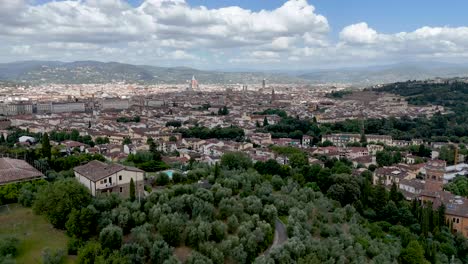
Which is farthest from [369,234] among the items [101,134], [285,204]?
[101,134]

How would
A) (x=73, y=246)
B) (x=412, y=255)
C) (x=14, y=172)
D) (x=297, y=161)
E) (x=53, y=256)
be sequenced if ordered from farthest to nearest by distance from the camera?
1. (x=297, y=161)
2. (x=14, y=172)
3. (x=412, y=255)
4. (x=73, y=246)
5. (x=53, y=256)

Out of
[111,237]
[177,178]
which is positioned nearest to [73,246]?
[111,237]

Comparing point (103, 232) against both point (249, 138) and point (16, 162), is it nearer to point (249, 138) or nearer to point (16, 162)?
point (16, 162)

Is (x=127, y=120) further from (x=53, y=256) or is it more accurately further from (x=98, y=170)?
(x=53, y=256)

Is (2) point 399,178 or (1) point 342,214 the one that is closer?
(1) point 342,214

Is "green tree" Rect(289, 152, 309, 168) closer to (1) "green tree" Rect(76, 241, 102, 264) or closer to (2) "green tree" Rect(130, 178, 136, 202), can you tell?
(2) "green tree" Rect(130, 178, 136, 202)

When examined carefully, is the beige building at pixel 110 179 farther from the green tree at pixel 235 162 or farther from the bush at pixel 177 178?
the green tree at pixel 235 162
